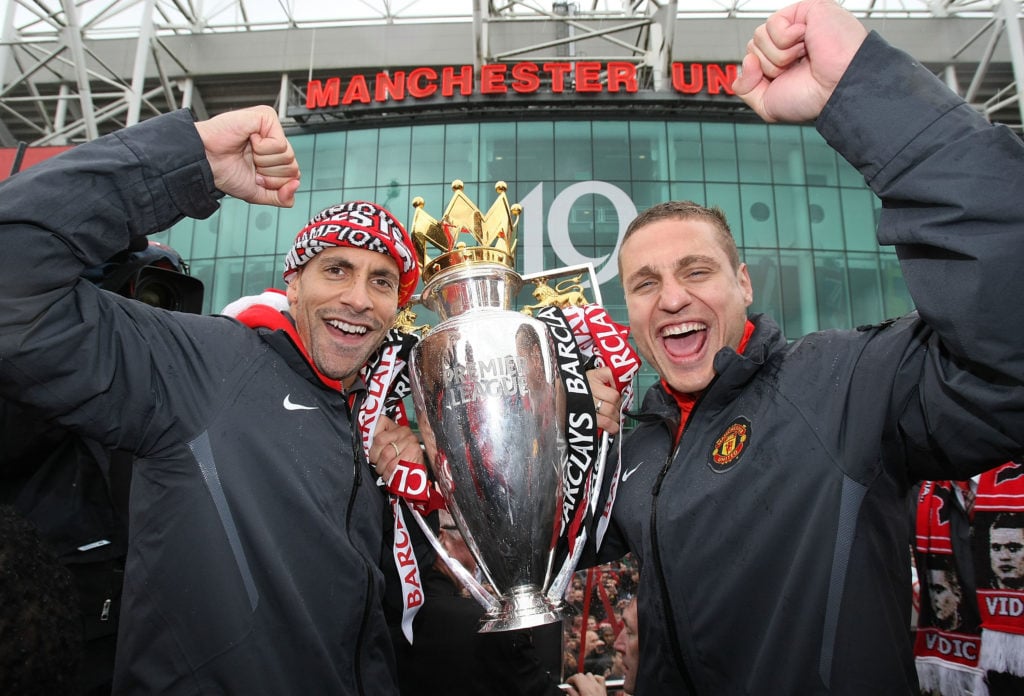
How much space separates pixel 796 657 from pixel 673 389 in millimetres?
827

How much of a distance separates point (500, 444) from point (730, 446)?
2.43 ft

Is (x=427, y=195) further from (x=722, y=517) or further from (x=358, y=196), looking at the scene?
(x=722, y=517)

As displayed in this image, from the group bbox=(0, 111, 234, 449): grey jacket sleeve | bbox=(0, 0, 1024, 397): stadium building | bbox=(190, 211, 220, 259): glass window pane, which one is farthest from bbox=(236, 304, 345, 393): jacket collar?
bbox=(190, 211, 220, 259): glass window pane

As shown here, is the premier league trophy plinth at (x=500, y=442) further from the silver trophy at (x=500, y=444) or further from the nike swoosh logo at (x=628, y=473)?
the nike swoosh logo at (x=628, y=473)

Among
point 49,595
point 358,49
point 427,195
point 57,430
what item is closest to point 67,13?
point 358,49

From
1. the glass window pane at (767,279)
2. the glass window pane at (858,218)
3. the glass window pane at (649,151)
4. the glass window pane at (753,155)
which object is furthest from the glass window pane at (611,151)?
the glass window pane at (858,218)

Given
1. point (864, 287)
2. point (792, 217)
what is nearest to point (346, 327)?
point (792, 217)

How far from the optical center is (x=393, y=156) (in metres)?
19.1

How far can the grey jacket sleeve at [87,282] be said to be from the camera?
1.40m

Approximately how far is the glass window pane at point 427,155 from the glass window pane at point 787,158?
9.62 metres

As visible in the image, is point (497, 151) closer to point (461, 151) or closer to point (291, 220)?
point (461, 151)

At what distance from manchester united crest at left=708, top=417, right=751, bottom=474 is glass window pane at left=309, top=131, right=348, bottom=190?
61.7 ft

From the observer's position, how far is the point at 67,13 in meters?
16.7

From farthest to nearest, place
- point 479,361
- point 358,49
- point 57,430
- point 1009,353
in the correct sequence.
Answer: point 358,49, point 57,430, point 479,361, point 1009,353
